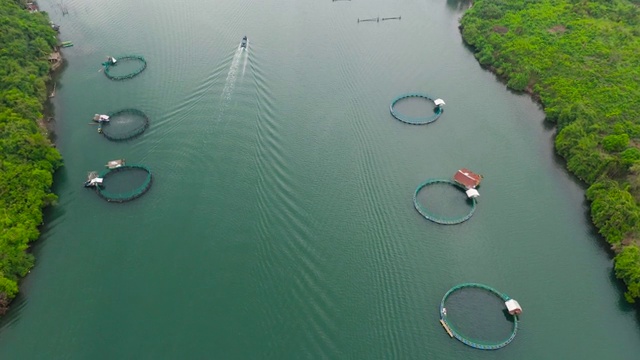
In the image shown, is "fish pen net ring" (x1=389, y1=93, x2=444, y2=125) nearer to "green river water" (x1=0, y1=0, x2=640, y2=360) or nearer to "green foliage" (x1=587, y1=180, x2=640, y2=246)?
"green river water" (x1=0, y1=0, x2=640, y2=360)

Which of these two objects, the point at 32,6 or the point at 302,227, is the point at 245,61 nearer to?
the point at 302,227

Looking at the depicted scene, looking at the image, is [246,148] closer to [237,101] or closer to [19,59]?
[237,101]

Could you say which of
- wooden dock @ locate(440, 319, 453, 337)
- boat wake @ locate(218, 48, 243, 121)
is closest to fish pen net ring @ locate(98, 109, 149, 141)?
boat wake @ locate(218, 48, 243, 121)

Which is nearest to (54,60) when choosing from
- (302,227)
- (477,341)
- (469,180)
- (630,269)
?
(302,227)

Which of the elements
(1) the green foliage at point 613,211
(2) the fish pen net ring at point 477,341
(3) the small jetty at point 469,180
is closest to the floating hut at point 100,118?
(3) the small jetty at point 469,180

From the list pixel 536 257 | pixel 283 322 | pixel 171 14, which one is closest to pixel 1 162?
pixel 283 322

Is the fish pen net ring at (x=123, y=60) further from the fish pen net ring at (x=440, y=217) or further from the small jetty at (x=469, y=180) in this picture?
the small jetty at (x=469, y=180)
